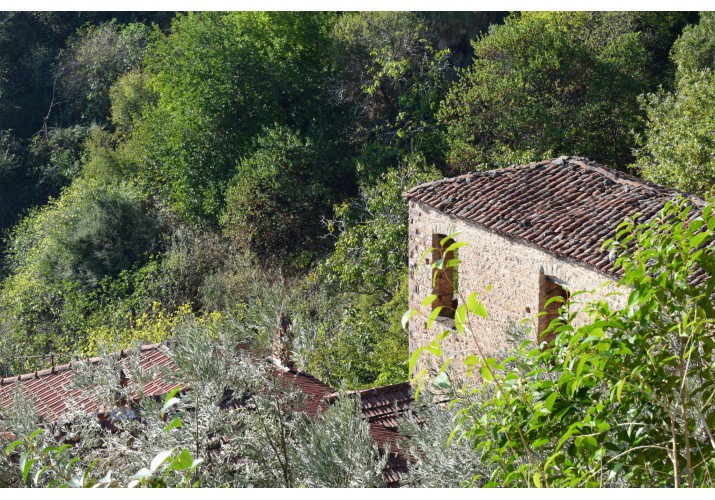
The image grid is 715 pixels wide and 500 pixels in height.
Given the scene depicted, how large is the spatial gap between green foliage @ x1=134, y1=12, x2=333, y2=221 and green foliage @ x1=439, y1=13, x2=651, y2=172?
4.40 metres

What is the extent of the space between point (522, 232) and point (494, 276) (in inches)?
28.5

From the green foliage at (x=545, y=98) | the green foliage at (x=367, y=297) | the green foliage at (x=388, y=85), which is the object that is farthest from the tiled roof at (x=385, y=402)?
the green foliage at (x=388, y=85)

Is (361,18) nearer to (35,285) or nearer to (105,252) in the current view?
(105,252)

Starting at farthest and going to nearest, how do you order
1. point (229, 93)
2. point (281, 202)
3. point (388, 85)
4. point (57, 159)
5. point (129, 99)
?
point (129, 99), point (57, 159), point (229, 93), point (388, 85), point (281, 202)

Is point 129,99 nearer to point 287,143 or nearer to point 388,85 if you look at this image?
point 287,143

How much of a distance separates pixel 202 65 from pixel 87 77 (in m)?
4.23

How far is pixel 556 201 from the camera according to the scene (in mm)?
10258

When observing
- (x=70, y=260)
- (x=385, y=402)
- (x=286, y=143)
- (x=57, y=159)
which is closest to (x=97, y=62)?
(x=57, y=159)

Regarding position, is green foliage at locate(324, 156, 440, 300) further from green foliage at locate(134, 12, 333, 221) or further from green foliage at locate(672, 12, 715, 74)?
green foliage at locate(672, 12, 715, 74)

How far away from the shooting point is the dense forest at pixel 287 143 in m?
16.7

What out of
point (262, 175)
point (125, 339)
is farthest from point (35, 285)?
point (262, 175)

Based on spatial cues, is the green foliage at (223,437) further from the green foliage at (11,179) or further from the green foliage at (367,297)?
the green foliage at (11,179)

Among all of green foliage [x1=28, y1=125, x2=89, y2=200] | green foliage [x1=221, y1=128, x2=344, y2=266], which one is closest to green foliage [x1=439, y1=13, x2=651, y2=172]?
green foliage [x1=221, y1=128, x2=344, y2=266]

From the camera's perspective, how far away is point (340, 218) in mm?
19906
